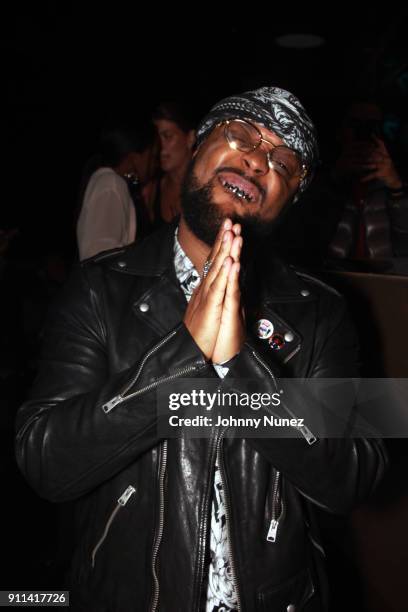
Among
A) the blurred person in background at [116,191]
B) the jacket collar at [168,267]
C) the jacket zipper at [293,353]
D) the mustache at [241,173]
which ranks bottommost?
the jacket zipper at [293,353]

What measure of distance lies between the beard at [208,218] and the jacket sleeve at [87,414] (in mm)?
→ 380

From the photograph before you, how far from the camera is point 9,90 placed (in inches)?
237

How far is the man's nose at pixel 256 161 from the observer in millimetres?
1516

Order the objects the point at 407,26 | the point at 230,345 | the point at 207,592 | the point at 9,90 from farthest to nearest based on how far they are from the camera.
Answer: the point at 9,90 → the point at 407,26 → the point at 207,592 → the point at 230,345

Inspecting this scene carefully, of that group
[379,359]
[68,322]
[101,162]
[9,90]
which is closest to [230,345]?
[68,322]

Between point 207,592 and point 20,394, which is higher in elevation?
point 20,394

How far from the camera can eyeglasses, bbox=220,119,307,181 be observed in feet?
5.06

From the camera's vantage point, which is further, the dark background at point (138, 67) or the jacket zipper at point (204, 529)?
the dark background at point (138, 67)

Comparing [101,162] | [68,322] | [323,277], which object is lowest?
[68,322]

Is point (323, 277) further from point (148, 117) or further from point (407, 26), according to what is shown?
point (407, 26)

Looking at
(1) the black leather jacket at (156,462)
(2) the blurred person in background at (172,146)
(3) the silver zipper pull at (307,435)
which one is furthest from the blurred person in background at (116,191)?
(3) the silver zipper pull at (307,435)

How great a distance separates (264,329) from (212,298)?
35 cm

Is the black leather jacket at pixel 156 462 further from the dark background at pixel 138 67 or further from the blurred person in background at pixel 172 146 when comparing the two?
the dark background at pixel 138 67

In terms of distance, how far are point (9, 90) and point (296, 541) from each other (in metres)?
5.82
